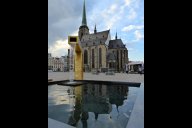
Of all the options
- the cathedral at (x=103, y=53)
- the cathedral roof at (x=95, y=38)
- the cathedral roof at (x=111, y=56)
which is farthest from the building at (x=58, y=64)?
the cathedral roof at (x=111, y=56)

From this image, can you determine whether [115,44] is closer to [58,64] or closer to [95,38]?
[95,38]

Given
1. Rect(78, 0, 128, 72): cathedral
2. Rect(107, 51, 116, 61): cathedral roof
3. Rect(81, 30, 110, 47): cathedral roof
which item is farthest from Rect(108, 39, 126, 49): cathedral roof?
Rect(107, 51, 116, 61): cathedral roof

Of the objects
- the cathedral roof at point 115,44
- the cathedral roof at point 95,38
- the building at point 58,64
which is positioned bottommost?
the building at point 58,64

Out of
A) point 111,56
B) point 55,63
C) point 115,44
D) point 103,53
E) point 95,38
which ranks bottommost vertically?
point 55,63

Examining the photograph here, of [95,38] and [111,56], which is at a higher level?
[95,38]

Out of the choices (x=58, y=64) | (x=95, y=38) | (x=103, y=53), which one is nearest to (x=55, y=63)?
(x=58, y=64)

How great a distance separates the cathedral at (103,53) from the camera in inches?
1940

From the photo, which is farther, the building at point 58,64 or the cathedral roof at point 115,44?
the building at point 58,64

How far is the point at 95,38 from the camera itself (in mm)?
57188

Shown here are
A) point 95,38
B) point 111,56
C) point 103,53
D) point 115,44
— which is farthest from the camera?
point 95,38

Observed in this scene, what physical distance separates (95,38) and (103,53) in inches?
372

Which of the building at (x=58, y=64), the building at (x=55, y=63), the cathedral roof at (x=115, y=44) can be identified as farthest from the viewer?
the building at (x=58, y=64)

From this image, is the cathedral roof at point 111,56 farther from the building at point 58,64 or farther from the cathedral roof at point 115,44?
the building at point 58,64
